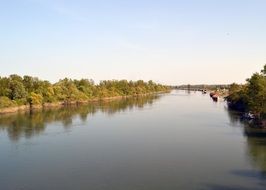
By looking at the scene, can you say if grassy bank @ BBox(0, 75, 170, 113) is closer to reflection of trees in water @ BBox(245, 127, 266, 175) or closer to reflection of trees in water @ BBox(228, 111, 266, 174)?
reflection of trees in water @ BBox(228, 111, 266, 174)

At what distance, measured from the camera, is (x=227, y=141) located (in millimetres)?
31234

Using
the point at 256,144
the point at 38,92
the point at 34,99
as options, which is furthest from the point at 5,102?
the point at 256,144

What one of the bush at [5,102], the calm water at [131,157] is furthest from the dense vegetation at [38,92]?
the calm water at [131,157]

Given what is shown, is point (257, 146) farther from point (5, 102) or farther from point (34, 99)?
point (34, 99)

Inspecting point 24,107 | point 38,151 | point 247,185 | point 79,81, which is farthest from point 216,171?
point 79,81

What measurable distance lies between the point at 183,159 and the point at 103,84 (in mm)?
100539

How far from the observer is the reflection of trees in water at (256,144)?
23527 mm

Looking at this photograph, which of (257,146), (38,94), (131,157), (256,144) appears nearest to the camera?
(131,157)

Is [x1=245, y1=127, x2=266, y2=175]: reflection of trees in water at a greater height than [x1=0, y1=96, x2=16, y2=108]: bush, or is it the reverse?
[x1=0, y1=96, x2=16, y2=108]: bush

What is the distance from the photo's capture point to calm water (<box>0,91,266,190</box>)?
63.5 ft

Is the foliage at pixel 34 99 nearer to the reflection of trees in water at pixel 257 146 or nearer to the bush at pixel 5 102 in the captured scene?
the bush at pixel 5 102

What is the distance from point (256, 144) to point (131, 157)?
10.8 m

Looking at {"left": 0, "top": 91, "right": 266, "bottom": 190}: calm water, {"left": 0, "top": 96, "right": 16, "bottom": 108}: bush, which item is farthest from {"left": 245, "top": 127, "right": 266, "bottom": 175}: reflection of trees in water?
{"left": 0, "top": 96, "right": 16, "bottom": 108}: bush

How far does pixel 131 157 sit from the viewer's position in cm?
2545
